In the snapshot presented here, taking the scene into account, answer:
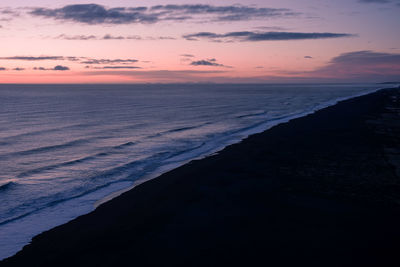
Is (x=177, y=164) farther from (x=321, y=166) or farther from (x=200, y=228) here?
(x=200, y=228)

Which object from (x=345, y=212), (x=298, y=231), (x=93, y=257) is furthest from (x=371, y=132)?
(x=93, y=257)

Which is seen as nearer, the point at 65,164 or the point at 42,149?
the point at 65,164

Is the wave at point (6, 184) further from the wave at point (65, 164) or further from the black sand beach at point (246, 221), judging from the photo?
the black sand beach at point (246, 221)

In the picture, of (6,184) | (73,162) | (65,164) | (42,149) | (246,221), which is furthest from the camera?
(42,149)

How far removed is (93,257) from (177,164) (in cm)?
1005

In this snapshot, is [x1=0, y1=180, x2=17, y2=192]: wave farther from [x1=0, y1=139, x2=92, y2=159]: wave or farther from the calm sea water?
[x1=0, y1=139, x2=92, y2=159]: wave

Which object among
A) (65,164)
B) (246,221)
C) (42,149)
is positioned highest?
(42,149)

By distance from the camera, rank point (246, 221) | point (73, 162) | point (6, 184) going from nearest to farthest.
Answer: point (246, 221)
point (6, 184)
point (73, 162)

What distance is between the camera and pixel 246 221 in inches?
380

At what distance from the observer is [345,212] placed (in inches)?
402

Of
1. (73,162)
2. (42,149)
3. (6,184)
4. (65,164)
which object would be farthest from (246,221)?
(42,149)

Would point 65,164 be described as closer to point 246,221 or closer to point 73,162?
point 73,162

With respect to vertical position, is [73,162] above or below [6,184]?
above

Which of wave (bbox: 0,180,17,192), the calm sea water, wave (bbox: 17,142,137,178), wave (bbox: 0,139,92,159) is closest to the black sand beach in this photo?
the calm sea water
